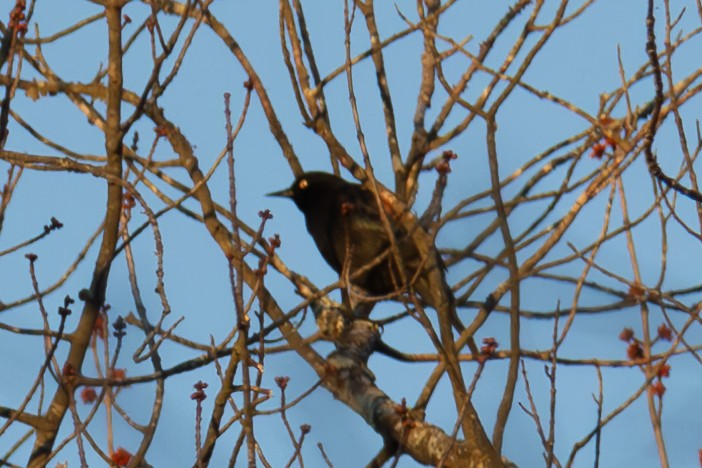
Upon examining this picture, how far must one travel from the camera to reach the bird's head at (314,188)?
22.5 feet

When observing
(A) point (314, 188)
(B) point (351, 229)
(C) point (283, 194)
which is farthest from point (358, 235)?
(C) point (283, 194)

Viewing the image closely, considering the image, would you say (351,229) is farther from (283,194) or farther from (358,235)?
(283,194)

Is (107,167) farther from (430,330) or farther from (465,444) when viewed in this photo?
(465,444)

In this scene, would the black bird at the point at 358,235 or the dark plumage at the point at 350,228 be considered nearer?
the black bird at the point at 358,235

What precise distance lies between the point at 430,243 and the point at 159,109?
2.06 meters

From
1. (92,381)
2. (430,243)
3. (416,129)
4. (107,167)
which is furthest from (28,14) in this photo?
(416,129)

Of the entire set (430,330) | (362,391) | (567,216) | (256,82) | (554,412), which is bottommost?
(554,412)

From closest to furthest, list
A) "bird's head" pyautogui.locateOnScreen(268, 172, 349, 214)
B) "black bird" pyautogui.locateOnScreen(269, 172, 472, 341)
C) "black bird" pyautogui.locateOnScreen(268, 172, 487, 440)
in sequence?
"black bird" pyautogui.locateOnScreen(268, 172, 487, 440) < "black bird" pyautogui.locateOnScreen(269, 172, 472, 341) < "bird's head" pyautogui.locateOnScreen(268, 172, 349, 214)

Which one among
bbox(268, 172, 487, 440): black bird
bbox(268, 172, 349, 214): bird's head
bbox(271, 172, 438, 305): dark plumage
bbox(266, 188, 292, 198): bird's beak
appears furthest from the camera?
bbox(266, 188, 292, 198): bird's beak

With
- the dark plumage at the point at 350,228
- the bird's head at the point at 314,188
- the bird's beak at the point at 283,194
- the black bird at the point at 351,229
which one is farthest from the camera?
the bird's beak at the point at 283,194

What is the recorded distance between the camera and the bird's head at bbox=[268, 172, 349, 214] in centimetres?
685

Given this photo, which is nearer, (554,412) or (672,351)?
(554,412)

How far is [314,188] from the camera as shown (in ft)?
22.8

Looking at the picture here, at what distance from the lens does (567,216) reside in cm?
404
